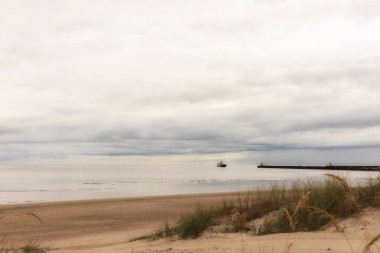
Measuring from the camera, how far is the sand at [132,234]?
645 cm

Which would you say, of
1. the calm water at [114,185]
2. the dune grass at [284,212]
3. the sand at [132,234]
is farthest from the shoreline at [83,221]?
the calm water at [114,185]

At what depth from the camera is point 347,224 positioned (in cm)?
789

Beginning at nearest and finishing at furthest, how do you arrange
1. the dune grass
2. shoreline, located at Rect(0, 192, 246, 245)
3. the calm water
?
the dune grass < shoreline, located at Rect(0, 192, 246, 245) < the calm water

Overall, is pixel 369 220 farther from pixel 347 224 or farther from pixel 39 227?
pixel 39 227

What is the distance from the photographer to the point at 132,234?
13.0 m

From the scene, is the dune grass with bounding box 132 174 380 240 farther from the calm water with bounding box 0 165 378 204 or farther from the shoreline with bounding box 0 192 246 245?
the calm water with bounding box 0 165 378 204

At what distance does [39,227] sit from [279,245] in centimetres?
1325

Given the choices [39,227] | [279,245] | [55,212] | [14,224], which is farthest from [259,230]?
[55,212]

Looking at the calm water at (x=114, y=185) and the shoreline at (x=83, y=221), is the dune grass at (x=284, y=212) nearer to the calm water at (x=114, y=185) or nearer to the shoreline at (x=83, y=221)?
the shoreline at (x=83, y=221)

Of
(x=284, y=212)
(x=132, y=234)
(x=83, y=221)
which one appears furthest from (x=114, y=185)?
(x=284, y=212)

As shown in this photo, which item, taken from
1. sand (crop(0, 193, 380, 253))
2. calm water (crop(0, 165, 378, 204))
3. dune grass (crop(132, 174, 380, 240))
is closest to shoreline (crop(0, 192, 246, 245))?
sand (crop(0, 193, 380, 253))

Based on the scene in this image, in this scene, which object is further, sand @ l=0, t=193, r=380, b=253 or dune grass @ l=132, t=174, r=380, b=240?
dune grass @ l=132, t=174, r=380, b=240

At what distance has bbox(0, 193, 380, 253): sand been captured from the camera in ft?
21.2

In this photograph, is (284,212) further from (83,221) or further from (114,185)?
(114,185)
